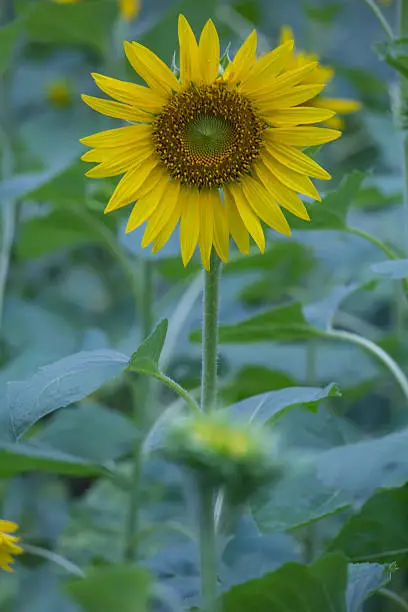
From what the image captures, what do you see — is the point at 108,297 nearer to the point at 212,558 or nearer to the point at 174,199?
the point at 174,199

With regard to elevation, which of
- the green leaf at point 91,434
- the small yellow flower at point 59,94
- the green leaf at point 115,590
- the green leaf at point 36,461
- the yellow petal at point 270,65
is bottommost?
the green leaf at point 115,590

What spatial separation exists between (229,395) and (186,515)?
0.21 meters

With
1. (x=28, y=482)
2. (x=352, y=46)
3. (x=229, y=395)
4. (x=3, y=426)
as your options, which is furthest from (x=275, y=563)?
(x=352, y=46)

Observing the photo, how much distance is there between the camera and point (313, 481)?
0.92 meters

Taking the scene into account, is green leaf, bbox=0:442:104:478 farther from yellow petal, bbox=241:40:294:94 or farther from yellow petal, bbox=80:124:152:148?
yellow petal, bbox=241:40:294:94

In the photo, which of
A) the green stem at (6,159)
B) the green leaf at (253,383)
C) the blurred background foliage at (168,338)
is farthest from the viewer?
the green stem at (6,159)

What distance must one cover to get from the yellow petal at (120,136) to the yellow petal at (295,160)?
12 centimetres

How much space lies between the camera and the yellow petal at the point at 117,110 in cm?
83

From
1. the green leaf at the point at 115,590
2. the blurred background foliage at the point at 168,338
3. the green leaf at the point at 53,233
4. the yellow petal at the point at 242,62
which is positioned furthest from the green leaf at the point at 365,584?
the green leaf at the point at 53,233

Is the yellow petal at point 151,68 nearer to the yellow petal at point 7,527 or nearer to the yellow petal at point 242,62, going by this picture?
the yellow petal at point 242,62

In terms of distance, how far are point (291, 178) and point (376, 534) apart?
39cm

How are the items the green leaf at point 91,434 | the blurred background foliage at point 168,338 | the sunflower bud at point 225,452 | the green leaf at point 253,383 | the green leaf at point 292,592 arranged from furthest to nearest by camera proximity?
the green leaf at point 253,383 < the green leaf at point 91,434 < the blurred background foliage at point 168,338 < the green leaf at point 292,592 < the sunflower bud at point 225,452

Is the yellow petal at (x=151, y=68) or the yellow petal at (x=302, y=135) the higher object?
the yellow petal at (x=151, y=68)

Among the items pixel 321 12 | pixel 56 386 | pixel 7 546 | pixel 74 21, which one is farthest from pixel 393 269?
pixel 321 12
